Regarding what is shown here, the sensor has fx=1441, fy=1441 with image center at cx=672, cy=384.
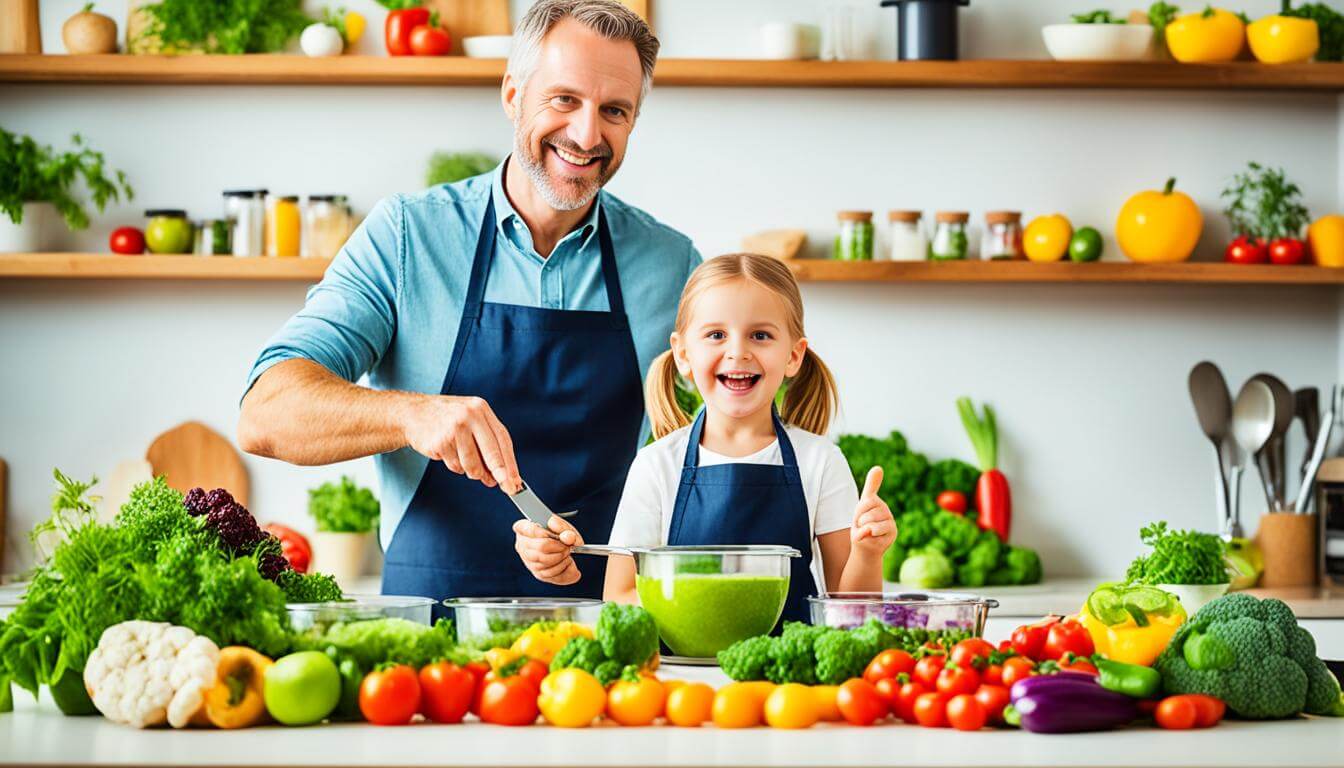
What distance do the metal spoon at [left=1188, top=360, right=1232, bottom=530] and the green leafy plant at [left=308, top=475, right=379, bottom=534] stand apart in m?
2.25

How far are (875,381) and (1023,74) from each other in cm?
91

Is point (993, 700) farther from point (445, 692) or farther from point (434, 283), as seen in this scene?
point (434, 283)

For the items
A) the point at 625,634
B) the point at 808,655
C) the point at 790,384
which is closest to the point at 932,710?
the point at 808,655

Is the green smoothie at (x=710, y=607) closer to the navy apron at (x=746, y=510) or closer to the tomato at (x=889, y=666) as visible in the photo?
the tomato at (x=889, y=666)

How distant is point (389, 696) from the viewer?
1.27 m

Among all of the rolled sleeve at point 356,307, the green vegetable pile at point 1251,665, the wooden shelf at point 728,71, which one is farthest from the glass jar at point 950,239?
the green vegetable pile at point 1251,665

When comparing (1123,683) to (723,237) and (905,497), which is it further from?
(723,237)

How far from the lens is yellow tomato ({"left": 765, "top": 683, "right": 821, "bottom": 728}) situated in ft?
4.22

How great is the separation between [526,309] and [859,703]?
1.14 metres

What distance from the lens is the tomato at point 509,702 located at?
50.5 inches

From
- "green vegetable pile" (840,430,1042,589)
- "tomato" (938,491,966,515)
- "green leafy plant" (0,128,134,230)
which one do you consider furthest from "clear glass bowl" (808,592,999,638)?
"green leafy plant" (0,128,134,230)

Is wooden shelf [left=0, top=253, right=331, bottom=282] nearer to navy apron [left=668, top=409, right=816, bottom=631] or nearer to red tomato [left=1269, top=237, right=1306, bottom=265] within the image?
navy apron [left=668, top=409, right=816, bottom=631]

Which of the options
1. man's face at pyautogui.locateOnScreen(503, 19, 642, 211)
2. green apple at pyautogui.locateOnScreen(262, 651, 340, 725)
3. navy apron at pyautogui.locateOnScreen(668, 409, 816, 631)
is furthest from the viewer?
man's face at pyautogui.locateOnScreen(503, 19, 642, 211)

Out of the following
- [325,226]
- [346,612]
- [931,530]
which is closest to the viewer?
[346,612]
